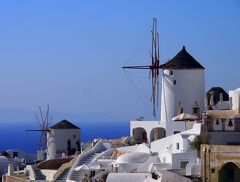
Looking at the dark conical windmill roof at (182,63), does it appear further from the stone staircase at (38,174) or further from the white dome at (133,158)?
the stone staircase at (38,174)

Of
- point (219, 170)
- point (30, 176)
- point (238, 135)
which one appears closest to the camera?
point (219, 170)

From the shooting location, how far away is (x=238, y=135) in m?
32.3

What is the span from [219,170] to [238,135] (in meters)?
3.42

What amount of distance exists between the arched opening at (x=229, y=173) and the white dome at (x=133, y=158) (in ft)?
15.0

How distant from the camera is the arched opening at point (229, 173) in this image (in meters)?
29.4

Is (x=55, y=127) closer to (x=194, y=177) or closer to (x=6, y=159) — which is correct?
(x=6, y=159)

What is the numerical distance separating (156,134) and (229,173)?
8.88m

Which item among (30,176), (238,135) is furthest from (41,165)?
(238,135)

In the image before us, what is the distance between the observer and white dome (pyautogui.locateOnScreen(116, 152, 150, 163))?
33.0 metres

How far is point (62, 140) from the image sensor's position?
42.9 metres

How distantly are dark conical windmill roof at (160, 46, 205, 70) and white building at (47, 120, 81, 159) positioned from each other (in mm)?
6957

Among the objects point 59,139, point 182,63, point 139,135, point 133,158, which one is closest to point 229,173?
point 133,158

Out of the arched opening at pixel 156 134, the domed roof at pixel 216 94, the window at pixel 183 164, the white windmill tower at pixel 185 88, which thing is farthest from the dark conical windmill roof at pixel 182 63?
the window at pixel 183 164

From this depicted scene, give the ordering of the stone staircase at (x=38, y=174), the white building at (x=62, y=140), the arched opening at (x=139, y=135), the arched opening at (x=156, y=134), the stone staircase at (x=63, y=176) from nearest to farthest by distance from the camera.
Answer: the stone staircase at (x=63, y=176)
the stone staircase at (x=38, y=174)
the arched opening at (x=156, y=134)
the arched opening at (x=139, y=135)
the white building at (x=62, y=140)
